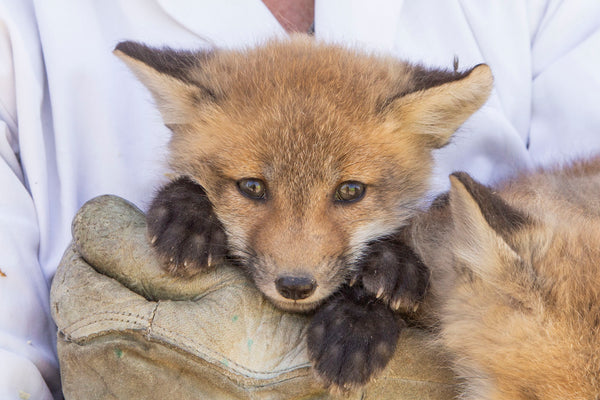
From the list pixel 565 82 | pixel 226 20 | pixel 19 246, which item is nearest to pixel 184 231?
pixel 19 246

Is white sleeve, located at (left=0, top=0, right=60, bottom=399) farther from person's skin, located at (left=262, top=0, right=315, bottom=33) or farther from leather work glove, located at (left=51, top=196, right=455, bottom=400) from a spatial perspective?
person's skin, located at (left=262, top=0, right=315, bottom=33)

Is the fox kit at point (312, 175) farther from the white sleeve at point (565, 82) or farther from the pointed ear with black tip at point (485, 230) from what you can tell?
the white sleeve at point (565, 82)

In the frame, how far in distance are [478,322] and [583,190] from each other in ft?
2.97

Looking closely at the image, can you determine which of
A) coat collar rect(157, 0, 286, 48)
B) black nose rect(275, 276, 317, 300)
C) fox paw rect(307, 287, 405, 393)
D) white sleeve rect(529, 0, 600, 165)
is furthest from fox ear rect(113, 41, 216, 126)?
white sleeve rect(529, 0, 600, 165)

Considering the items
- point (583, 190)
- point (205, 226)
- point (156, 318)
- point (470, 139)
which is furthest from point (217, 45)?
point (583, 190)

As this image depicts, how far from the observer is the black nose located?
174cm

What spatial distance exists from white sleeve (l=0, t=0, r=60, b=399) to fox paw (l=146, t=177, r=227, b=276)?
24.7 inches

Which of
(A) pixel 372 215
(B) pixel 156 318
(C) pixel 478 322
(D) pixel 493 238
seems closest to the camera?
(D) pixel 493 238

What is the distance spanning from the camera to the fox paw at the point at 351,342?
1646mm

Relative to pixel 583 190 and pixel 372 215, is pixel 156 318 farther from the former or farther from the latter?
pixel 583 190

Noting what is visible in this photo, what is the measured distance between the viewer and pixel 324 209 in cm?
196

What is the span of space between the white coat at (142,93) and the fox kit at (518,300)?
0.75 m

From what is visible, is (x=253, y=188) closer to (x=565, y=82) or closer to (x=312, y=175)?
(x=312, y=175)

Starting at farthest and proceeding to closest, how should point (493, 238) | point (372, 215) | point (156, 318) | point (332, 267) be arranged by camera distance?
point (372, 215), point (332, 267), point (156, 318), point (493, 238)
